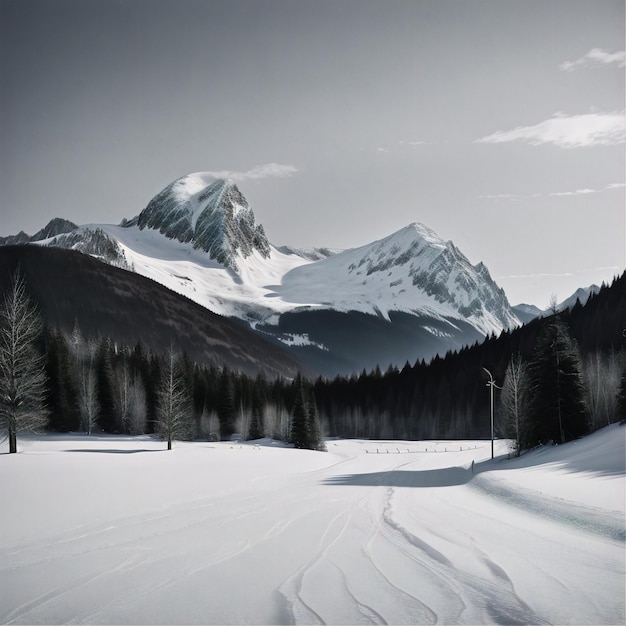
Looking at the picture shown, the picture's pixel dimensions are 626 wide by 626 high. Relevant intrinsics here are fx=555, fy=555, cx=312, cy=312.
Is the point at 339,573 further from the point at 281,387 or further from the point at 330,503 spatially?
the point at 281,387

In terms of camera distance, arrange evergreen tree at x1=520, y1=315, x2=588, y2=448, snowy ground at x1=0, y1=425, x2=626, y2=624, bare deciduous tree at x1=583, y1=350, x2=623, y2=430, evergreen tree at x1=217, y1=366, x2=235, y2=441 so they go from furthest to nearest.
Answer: evergreen tree at x1=217, y1=366, x2=235, y2=441 < bare deciduous tree at x1=583, y1=350, x2=623, y2=430 < evergreen tree at x1=520, y1=315, x2=588, y2=448 < snowy ground at x1=0, y1=425, x2=626, y2=624

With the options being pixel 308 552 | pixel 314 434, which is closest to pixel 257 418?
pixel 314 434

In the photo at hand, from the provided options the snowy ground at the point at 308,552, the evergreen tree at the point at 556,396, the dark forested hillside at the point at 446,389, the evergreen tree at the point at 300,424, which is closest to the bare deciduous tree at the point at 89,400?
the evergreen tree at the point at 300,424

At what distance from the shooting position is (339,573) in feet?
32.5

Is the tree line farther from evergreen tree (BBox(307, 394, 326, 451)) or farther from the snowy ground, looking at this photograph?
the snowy ground

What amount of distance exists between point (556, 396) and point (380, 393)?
83711 mm

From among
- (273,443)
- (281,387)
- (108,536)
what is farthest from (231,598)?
(281,387)

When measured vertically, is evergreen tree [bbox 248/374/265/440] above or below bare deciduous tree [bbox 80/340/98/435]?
below

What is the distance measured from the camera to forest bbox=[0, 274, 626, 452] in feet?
144

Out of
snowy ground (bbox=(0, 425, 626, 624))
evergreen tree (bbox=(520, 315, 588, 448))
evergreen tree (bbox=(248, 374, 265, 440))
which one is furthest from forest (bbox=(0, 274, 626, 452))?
snowy ground (bbox=(0, 425, 626, 624))

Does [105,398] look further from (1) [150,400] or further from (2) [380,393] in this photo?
(2) [380,393]

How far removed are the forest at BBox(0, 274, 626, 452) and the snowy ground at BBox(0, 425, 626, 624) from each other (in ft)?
64.1

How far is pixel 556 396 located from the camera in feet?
138

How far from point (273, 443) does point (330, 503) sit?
221 feet
